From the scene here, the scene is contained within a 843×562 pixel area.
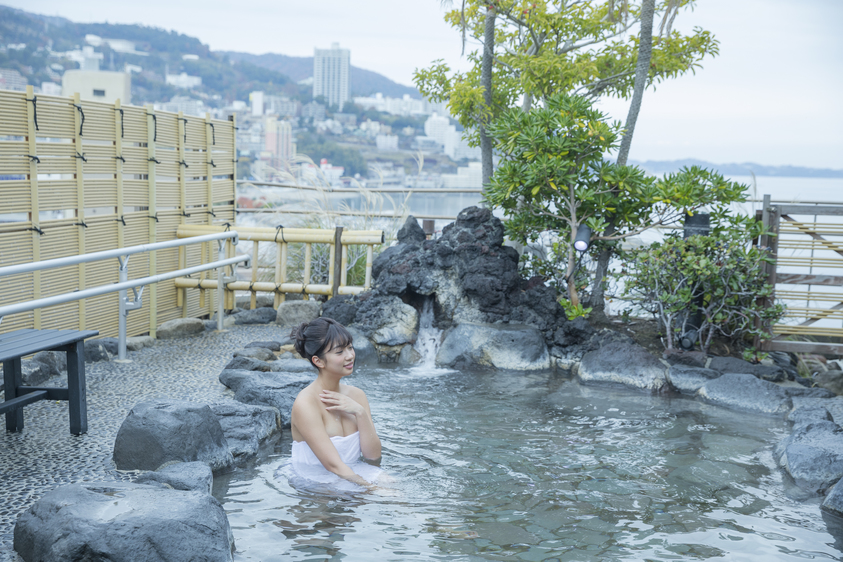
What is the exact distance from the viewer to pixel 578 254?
271 inches

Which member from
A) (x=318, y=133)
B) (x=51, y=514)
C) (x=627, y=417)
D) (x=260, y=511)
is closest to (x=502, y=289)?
→ (x=627, y=417)

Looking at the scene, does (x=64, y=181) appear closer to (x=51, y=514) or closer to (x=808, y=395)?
(x=51, y=514)

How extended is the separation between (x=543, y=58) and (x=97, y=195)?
15.5 feet

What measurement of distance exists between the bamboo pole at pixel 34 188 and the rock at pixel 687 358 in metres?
5.67

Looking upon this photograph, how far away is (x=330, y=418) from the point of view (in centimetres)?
339

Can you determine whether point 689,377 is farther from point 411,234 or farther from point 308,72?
point 308,72

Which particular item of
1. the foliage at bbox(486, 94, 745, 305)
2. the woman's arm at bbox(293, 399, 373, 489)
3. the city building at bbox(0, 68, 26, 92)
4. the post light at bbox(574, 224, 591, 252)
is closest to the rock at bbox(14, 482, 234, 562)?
the woman's arm at bbox(293, 399, 373, 489)

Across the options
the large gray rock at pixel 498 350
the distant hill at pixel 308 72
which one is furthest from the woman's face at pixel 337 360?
the distant hill at pixel 308 72

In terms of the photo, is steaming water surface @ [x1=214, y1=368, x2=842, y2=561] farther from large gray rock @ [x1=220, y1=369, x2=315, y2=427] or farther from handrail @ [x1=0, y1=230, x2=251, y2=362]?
handrail @ [x1=0, y1=230, x2=251, y2=362]

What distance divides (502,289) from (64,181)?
4.25 metres

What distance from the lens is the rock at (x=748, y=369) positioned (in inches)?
228

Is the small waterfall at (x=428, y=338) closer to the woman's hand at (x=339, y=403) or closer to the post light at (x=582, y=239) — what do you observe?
the post light at (x=582, y=239)

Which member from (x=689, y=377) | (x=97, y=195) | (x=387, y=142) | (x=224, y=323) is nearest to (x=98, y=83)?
(x=387, y=142)

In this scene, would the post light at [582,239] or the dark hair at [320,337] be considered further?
the post light at [582,239]
